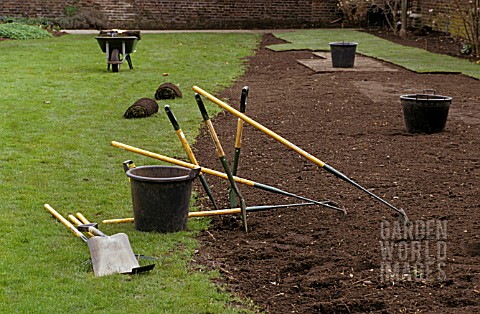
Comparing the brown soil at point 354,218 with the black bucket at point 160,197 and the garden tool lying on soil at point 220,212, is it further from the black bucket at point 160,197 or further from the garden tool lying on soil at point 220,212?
the black bucket at point 160,197

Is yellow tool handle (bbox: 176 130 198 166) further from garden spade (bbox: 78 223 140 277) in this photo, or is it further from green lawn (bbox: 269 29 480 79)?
green lawn (bbox: 269 29 480 79)

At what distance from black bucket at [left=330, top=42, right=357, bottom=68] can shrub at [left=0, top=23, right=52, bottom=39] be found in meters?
10.4

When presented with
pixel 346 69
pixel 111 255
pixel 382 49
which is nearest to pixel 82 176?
pixel 111 255

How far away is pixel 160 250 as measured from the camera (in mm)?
5613

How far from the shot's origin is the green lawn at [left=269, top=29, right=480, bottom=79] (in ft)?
51.8

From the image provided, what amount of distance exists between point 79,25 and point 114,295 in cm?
2287

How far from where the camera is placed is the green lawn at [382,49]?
15789 millimetres

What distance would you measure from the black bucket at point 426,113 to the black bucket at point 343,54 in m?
6.03

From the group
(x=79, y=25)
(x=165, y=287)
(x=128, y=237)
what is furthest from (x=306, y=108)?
(x=79, y=25)

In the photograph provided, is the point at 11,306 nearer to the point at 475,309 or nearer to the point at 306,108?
the point at 475,309

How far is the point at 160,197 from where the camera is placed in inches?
230

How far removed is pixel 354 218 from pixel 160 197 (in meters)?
1.49

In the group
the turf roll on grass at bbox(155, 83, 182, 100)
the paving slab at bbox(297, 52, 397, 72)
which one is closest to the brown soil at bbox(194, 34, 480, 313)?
the turf roll on grass at bbox(155, 83, 182, 100)

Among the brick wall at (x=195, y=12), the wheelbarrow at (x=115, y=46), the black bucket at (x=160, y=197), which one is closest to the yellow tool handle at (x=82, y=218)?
the black bucket at (x=160, y=197)
